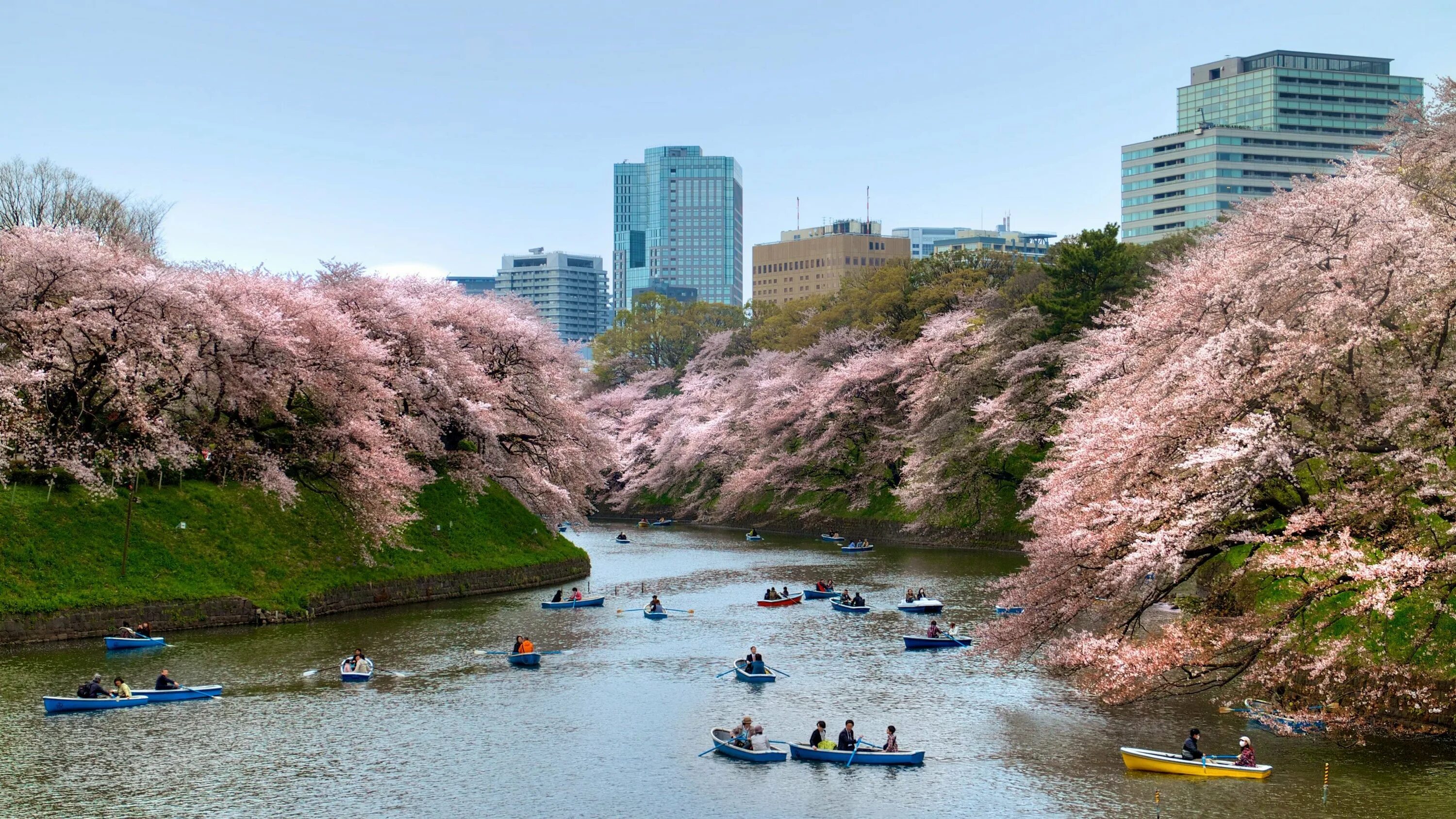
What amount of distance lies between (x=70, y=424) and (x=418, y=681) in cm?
1829

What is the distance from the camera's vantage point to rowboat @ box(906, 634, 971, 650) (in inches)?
1623

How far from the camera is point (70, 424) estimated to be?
142 ft

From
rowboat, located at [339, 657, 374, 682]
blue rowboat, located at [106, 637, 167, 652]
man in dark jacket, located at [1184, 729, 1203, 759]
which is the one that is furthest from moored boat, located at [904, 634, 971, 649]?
blue rowboat, located at [106, 637, 167, 652]

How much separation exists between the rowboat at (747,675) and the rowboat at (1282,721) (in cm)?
1342

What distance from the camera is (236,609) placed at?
42.8 m

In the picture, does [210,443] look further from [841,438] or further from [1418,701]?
[841,438]

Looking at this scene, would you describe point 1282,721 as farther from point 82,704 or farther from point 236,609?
point 236,609

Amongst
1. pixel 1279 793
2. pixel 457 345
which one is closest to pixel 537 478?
pixel 457 345

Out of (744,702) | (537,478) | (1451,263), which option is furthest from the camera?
(537,478)

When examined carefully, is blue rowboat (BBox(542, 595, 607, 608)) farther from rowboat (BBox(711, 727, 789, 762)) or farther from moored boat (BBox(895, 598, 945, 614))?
rowboat (BBox(711, 727, 789, 762))

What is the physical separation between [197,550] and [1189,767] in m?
34.9

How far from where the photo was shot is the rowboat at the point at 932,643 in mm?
41219

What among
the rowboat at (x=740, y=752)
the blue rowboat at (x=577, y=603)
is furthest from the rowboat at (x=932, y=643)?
the blue rowboat at (x=577, y=603)

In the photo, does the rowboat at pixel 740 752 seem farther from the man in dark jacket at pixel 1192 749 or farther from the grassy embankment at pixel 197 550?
the grassy embankment at pixel 197 550
